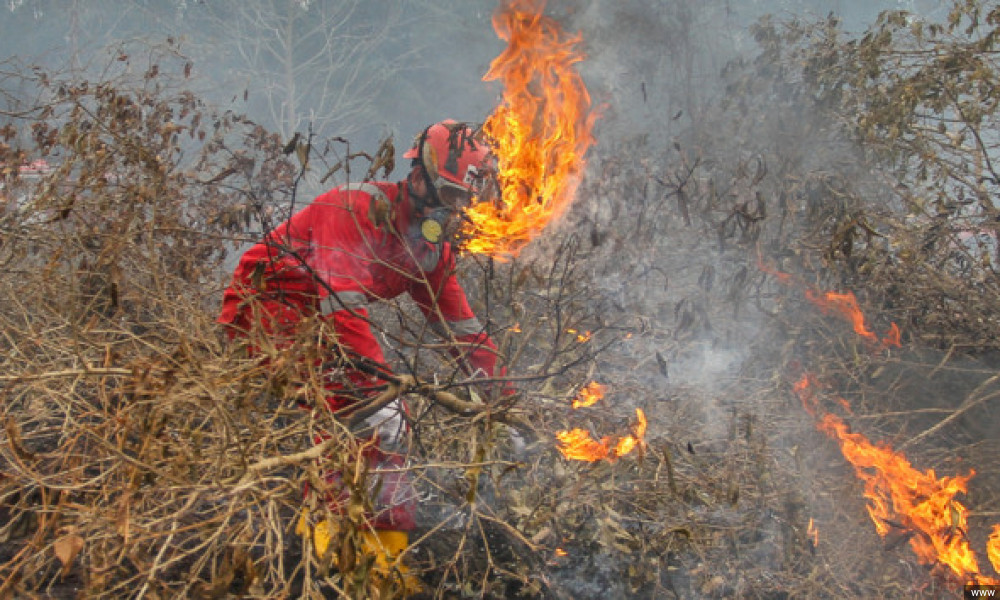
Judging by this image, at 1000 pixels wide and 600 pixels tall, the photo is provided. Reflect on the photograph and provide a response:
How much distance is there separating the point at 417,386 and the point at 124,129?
355 centimetres

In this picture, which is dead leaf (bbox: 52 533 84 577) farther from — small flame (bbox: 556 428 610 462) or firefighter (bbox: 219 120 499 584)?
small flame (bbox: 556 428 610 462)

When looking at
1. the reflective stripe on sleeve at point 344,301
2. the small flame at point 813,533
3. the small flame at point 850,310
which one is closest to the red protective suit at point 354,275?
the reflective stripe on sleeve at point 344,301

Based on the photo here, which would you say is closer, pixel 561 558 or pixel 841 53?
pixel 561 558

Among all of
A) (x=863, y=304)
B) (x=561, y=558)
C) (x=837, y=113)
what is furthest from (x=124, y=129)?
(x=837, y=113)

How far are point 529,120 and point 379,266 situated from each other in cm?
147

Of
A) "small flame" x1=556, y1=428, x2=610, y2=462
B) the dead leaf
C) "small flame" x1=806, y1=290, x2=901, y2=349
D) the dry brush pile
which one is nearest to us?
the dead leaf

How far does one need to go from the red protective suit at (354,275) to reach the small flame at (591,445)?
1.65ft

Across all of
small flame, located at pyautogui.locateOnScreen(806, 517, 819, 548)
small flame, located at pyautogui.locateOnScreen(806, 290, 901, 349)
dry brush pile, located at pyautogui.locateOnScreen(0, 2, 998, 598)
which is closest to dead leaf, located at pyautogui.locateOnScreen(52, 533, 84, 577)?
dry brush pile, located at pyautogui.locateOnScreen(0, 2, 998, 598)

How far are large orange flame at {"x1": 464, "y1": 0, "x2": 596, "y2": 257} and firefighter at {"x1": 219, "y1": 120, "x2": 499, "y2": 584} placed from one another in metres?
0.41

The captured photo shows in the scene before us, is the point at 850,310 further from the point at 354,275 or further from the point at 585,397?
the point at 354,275

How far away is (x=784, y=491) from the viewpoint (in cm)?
366

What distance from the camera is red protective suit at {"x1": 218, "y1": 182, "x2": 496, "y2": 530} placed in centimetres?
289

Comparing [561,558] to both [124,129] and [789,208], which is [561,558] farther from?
[124,129]

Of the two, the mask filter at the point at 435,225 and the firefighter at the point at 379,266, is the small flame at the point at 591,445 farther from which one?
the mask filter at the point at 435,225
